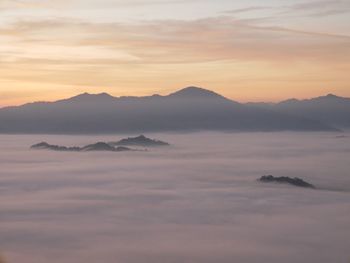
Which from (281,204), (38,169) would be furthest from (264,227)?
(38,169)

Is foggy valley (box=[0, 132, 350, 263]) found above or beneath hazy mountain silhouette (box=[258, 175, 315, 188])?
beneath

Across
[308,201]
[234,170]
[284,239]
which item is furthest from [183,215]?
[234,170]

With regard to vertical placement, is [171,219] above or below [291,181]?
below

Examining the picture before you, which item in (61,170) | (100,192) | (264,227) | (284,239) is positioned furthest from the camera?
(61,170)

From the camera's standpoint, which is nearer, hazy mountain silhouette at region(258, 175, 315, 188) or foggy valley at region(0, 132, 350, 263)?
foggy valley at region(0, 132, 350, 263)

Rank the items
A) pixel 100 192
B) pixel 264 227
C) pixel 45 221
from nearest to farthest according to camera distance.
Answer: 1. pixel 264 227
2. pixel 45 221
3. pixel 100 192

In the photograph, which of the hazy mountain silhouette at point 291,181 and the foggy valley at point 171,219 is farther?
the hazy mountain silhouette at point 291,181

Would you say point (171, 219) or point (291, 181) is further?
point (291, 181)

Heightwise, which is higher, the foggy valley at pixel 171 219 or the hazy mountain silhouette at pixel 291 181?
the hazy mountain silhouette at pixel 291 181

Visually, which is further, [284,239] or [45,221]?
[45,221]

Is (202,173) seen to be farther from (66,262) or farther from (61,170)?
(66,262)
